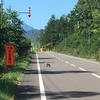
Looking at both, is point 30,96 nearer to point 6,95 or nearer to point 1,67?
point 6,95

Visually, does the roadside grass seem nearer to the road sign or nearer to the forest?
the road sign

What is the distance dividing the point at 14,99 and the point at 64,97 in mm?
1705

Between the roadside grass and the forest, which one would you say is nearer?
the roadside grass

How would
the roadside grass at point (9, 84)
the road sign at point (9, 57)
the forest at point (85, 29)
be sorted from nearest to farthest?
the roadside grass at point (9, 84), the road sign at point (9, 57), the forest at point (85, 29)

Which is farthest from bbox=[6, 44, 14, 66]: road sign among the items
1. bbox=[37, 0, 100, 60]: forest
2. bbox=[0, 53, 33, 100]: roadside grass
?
bbox=[37, 0, 100, 60]: forest

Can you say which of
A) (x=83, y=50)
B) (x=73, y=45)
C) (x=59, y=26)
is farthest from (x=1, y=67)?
(x=59, y=26)

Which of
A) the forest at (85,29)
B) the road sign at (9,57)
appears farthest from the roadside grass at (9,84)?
the forest at (85,29)

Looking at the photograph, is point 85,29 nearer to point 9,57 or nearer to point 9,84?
point 9,84

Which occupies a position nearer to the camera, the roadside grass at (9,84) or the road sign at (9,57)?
the roadside grass at (9,84)

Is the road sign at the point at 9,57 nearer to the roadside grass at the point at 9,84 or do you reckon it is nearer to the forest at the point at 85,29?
the roadside grass at the point at 9,84

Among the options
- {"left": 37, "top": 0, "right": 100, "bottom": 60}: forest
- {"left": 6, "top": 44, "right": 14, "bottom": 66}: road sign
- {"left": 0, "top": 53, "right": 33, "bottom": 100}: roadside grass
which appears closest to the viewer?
{"left": 0, "top": 53, "right": 33, "bottom": 100}: roadside grass

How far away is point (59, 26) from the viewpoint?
169000 millimetres

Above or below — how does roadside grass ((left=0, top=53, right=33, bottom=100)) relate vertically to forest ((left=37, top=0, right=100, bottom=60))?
below

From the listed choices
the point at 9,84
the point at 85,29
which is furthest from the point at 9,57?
the point at 85,29
